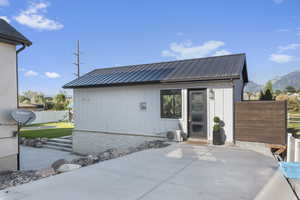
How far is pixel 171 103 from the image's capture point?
8539 mm

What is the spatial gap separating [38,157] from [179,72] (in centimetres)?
837

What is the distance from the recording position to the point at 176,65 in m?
9.76

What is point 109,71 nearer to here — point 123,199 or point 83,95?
point 83,95

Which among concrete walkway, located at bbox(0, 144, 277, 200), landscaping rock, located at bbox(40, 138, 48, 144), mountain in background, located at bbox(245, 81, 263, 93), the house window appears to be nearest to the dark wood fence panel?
concrete walkway, located at bbox(0, 144, 277, 200)

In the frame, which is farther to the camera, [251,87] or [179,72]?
[251,87]

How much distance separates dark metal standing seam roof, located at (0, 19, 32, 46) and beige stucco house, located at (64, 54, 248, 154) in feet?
14.0

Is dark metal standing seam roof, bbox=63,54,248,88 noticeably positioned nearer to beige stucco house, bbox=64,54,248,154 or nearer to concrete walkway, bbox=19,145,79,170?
beige stucco house, bbox=64,54,248,154

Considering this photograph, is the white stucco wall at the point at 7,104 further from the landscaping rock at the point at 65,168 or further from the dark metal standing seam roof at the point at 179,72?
the dark metal standing seam roof at the point at 179,72

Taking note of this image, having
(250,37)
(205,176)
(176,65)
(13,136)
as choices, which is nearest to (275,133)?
(205,176)

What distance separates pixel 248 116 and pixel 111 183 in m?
5.77

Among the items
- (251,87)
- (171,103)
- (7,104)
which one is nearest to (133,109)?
(171,103)

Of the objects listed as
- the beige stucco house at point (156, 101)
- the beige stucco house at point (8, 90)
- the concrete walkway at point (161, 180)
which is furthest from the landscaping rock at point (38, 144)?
the concrete walkway at point (161, 180)

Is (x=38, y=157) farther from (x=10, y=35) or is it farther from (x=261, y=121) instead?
(x=261, y=121)

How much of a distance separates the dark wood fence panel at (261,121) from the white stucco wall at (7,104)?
322 inches
